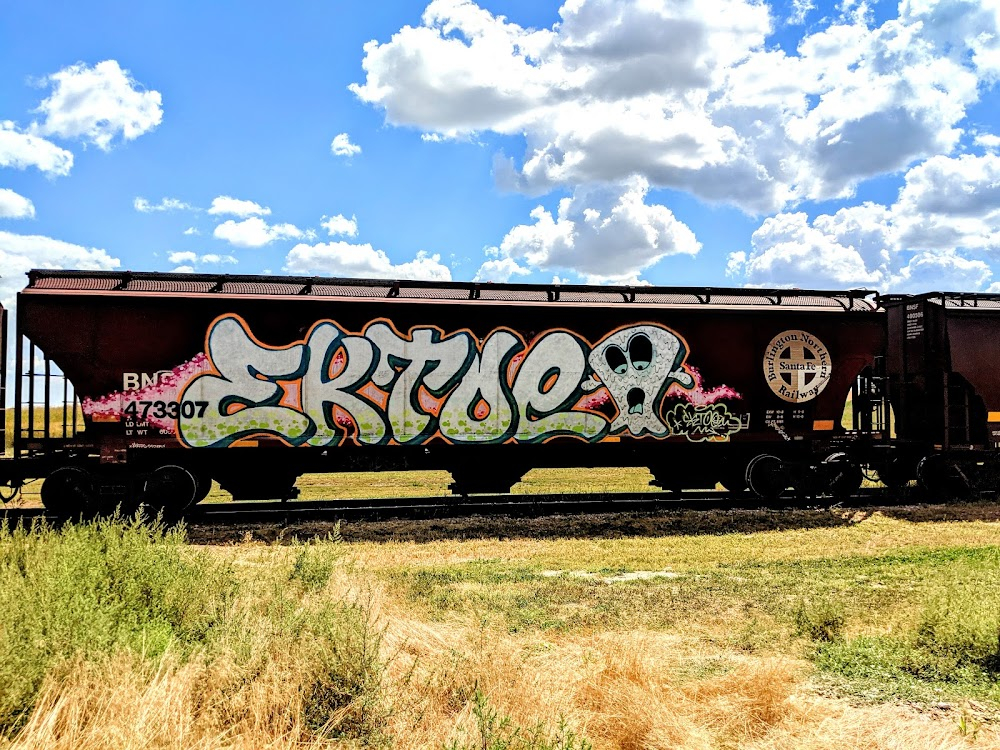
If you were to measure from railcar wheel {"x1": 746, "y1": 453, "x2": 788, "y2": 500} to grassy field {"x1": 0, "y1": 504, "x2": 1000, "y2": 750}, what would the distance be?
16.8 feet

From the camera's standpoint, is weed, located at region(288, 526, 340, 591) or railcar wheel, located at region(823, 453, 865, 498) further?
railcar wheel, located at region(823, 453, 865, 498)

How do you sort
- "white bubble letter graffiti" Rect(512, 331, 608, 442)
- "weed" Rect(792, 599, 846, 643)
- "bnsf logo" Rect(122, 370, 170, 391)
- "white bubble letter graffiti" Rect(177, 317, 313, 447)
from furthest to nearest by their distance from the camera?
"white bubble letter graffiti" Rect(512, 331, 608, 442) → "white bubble letter graffiti" Rect(177, 317, 313, 447) → "bnsf logo" Rect(122, 370, 170, 391) → "weed" Rect(792, 599, 846, 643)

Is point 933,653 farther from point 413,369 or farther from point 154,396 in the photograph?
point 154,396

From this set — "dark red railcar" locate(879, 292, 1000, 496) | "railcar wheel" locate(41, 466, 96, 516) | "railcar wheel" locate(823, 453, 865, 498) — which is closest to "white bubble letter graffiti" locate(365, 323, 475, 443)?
"railcar wheel" locate(41, 466, 96, 516)

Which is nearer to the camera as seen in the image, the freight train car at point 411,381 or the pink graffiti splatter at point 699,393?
the freight train car at point 411,381

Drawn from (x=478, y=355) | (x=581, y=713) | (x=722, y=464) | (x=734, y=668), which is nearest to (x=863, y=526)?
(x=722, y=464)

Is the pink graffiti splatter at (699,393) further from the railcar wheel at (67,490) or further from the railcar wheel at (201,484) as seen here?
the railcar wheel at (67,490)

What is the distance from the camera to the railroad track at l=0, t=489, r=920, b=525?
1300 centimetres

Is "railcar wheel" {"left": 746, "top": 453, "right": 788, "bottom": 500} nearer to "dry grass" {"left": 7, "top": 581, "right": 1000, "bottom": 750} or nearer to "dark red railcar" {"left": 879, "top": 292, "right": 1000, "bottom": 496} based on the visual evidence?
"dark red railcar" {"left": 879, "top": 292, "right": 1000, "bottom": 496}

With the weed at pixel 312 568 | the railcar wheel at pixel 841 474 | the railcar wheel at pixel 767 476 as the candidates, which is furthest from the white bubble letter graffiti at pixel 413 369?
the railcar wheel at pixel 841 474

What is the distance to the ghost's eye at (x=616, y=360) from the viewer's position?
44.6 ft

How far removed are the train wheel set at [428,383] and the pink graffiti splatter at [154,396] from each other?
0.11 feet

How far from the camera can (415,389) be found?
12914 millimetres

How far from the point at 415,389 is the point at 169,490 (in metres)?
4.38
